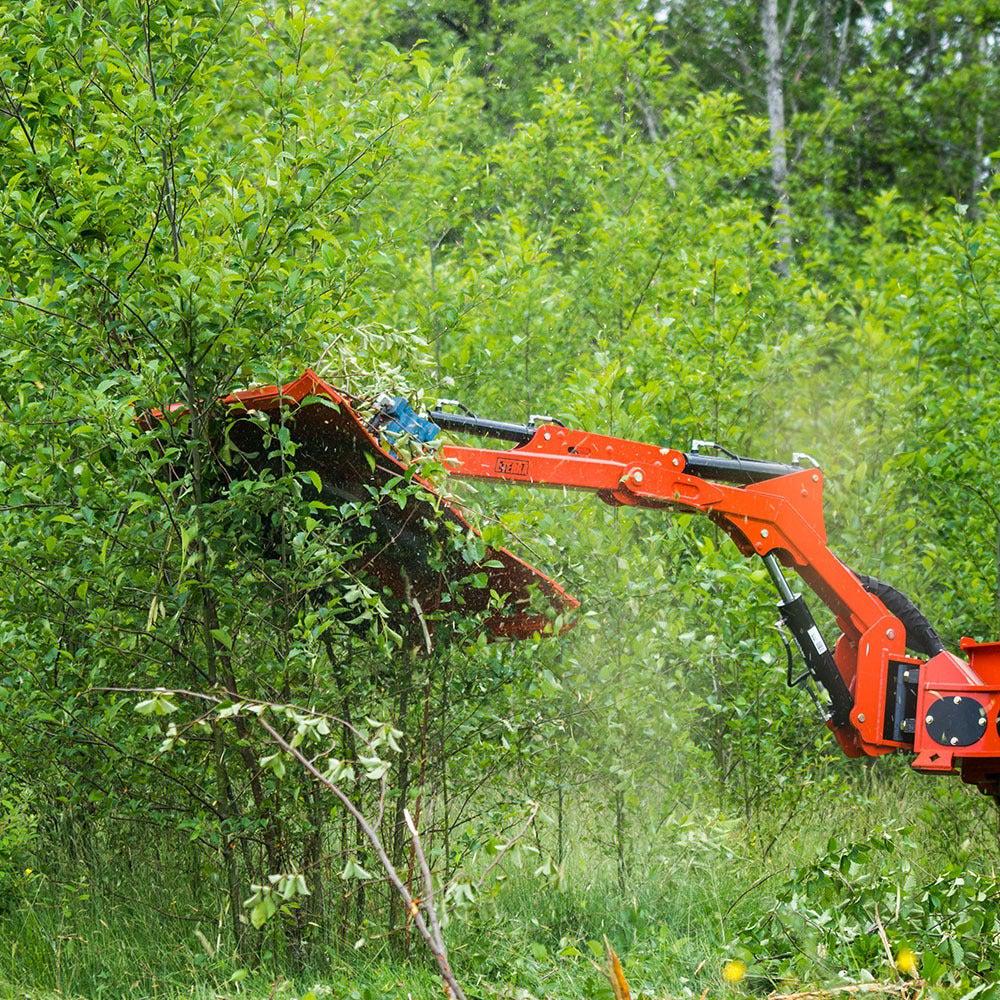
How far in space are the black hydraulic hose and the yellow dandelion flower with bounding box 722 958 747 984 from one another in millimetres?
1646

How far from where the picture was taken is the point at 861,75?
23234 mm

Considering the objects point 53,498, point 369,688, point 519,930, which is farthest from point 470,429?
point 519,930

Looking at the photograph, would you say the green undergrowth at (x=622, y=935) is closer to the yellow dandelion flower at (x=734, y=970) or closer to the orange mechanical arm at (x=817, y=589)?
the yellow dandelion flower at (x=734, y=970)

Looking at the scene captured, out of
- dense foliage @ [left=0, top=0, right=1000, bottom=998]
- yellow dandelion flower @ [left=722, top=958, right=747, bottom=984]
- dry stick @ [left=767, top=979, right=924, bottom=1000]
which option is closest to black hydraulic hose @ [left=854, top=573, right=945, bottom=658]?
dense foliage @ [left=0, top=0, right=1000, bottom=998]

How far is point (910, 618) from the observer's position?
251 inches

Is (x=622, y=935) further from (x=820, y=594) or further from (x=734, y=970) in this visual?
(x=820, y=594)

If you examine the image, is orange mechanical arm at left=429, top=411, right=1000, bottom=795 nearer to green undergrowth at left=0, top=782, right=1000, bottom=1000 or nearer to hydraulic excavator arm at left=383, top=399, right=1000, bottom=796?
hydraulic excavator arm at left=383, top=399, right=1000, bottom=796

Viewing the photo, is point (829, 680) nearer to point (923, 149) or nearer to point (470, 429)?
point (470, 429)

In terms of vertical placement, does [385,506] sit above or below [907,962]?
above

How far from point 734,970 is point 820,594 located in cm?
207

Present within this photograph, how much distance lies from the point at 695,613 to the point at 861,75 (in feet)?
58.3

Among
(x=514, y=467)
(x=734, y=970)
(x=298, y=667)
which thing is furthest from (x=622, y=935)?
(x=514, y=467)

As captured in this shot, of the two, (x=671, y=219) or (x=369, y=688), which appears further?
(x=671, y=219)

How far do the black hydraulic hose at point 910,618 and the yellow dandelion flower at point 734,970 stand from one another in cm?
165
